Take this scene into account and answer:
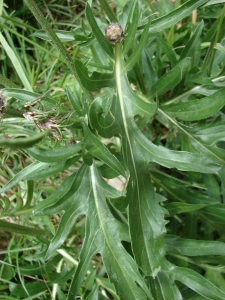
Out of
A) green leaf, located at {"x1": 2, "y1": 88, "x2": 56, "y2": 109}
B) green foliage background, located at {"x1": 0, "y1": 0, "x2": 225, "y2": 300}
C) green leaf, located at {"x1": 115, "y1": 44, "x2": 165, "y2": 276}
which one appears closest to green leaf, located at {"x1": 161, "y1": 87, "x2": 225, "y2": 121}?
green foliage background, located at {"x1": 0, "y1": 0, "x2": 225, "y2": 300}

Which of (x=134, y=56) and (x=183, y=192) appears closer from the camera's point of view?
(x=134, y=56)

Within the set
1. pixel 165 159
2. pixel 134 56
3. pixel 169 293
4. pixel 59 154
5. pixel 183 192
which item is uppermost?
pixel 134 56

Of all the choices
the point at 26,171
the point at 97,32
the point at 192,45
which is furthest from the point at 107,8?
the point at 26,171

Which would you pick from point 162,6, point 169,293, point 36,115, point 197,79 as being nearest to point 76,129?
point 36,115

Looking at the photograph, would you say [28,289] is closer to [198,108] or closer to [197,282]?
[197,282]

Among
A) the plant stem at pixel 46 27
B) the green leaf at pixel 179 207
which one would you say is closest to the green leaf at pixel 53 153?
the plant stem at pixel 46 27

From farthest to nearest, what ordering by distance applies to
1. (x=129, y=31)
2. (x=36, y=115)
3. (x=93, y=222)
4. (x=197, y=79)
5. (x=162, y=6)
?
(x=162, y=6) < (x=197, y=79) < (x=93, y=222) < (x=129, y=31) < (x=36, y=115)

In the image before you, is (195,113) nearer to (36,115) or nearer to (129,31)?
(129,31)
